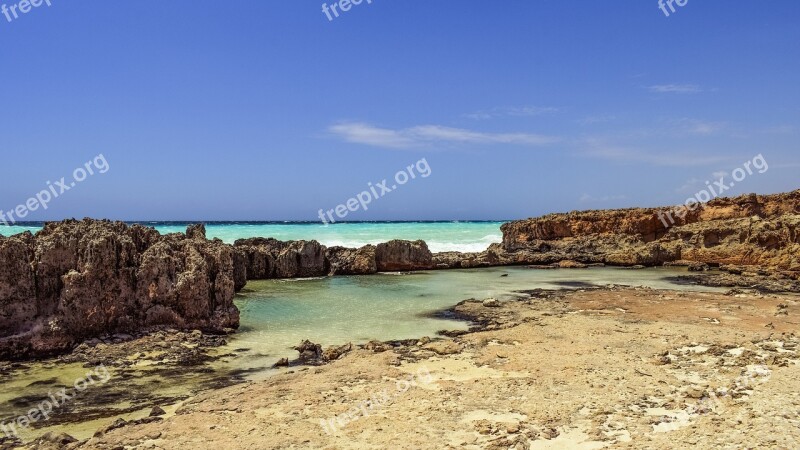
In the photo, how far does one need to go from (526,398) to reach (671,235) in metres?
25.8

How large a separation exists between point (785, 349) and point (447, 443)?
6.56 metres

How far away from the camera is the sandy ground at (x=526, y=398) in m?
5.27

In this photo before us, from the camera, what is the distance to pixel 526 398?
6.40 m

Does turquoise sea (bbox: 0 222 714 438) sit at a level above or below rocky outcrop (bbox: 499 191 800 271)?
below

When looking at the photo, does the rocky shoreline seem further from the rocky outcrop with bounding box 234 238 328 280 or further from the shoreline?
the shoreline

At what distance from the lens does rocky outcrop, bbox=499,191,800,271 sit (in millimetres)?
22922

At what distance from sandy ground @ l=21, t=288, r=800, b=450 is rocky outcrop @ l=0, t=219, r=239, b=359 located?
4298 millimetres

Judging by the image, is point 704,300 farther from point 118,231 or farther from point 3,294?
point 3,294

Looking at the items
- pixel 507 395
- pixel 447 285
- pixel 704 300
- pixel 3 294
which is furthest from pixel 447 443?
pixel 447 285

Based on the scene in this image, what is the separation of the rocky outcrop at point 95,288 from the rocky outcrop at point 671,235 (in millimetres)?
19293

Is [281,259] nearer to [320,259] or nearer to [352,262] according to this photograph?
[320,259]

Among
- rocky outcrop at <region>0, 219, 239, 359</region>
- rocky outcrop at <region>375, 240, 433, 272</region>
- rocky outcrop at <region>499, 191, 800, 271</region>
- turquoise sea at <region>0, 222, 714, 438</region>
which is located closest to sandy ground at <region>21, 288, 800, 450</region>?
turquoise sea at <region>0, 222, 714, 438</region>

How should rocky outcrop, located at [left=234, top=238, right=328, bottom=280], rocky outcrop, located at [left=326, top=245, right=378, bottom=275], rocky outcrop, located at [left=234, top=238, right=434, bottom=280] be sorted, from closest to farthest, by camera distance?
rocky outcrop, located at [left=234, top=238, right=328, bottom=280] → rocky outcrop, located at [left=234, top=238, right=434, bottom=280] → rocky outcrop, located at [left=326, top=245, right=378, bottom=275]

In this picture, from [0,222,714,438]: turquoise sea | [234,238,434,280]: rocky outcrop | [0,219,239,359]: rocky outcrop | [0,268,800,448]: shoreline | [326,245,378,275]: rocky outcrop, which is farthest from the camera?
[326,245,378,275]: rocky outcrop
